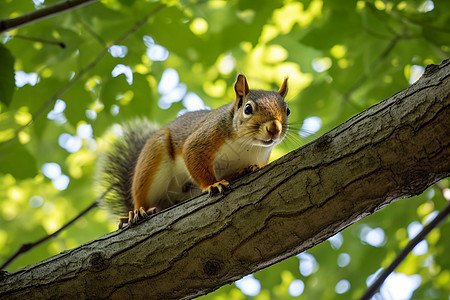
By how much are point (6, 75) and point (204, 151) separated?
4.88ft

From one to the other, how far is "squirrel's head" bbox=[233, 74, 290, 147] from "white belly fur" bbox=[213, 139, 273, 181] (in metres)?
0.15

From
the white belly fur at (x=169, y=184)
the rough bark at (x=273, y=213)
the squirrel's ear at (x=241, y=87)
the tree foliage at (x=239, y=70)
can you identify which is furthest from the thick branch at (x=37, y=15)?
the white belly fur at (x=169, y=184)

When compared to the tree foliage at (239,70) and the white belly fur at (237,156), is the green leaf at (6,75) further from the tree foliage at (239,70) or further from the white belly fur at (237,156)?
the white belly fur at (237,156)

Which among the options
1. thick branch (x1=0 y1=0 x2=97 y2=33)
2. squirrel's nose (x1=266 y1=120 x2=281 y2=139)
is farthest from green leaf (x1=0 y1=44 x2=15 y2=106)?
squirrel's nose (x1=266 y1=120 x2=281 y2=139)

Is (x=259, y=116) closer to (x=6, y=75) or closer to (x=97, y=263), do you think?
(x=97, y=263)

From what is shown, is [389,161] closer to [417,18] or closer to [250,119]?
[250,119]

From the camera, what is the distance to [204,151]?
353 cm

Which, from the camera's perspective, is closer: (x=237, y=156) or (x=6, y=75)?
(x=6, y=75)

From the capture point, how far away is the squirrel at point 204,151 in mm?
3340

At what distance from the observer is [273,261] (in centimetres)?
254

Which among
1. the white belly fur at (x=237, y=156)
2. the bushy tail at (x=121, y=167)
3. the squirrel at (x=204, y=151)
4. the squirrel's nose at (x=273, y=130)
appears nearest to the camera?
the squirrel's nose at (x=273, y=130)

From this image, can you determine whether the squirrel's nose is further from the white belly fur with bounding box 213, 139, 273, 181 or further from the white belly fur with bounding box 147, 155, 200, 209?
the white belly fur with bounding box 147, 155, 200, 209

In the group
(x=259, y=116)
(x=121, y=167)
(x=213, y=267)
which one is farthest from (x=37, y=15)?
(x=121, y=167)

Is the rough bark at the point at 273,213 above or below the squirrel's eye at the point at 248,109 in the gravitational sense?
below
